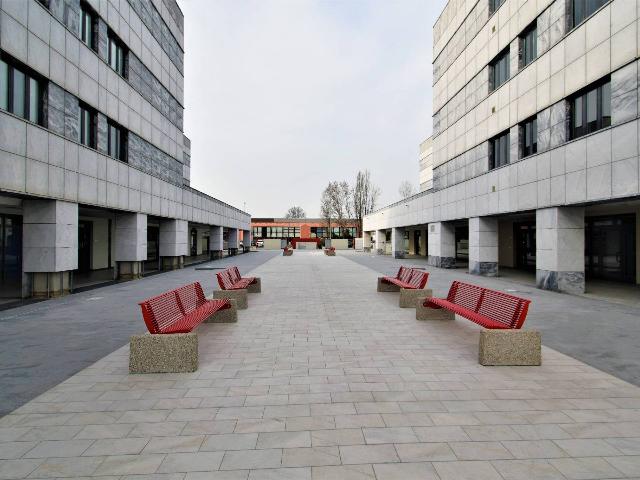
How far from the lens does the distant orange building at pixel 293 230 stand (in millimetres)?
84562

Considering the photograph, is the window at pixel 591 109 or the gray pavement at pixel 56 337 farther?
the window at pixel 591 109

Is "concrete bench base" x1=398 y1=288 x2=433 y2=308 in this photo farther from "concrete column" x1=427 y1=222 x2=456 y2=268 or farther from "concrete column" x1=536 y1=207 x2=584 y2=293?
"concrete column" x1=427 y1=222 x2=456 y2=268

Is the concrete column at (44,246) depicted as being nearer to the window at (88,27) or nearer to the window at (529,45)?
the window at (88,27)

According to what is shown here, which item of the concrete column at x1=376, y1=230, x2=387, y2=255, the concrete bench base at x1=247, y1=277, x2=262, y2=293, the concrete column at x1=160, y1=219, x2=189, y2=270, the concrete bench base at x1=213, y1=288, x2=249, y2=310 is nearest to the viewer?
the concrete bench base at x1=213, y1=288, x2=249, y2=310

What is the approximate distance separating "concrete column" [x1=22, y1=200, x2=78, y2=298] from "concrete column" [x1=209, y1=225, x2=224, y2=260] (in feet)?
77.8

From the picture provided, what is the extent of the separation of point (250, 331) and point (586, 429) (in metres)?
5.87

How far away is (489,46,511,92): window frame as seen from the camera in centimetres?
1891

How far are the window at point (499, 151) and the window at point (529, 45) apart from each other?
3.27 metres

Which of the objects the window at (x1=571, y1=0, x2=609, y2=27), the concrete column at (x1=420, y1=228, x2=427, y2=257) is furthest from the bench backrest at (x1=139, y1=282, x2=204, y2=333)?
the concrete column at (x1=420, y1=228, x2=427, y2=257)

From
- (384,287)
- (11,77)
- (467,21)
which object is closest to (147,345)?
(384,287)

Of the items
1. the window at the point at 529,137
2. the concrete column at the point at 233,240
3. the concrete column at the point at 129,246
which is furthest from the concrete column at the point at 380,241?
the concrete column at the point at 129,246

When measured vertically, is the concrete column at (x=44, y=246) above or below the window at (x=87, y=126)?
below

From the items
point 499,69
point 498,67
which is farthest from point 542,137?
point 498,67

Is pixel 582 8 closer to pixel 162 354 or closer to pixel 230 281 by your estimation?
pixel 230 281
